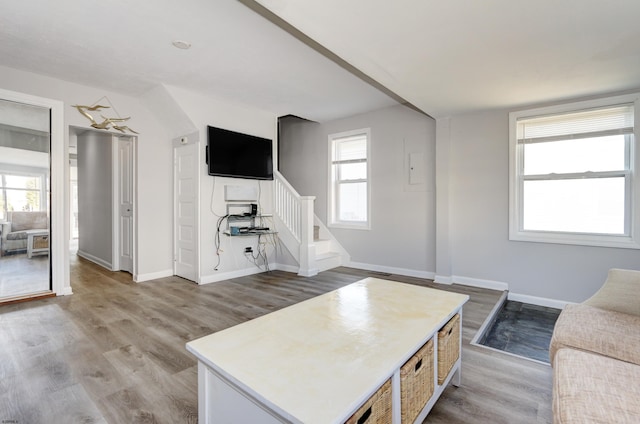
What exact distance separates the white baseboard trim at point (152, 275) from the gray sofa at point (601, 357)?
4715 mm

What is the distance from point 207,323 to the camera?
2.93 m

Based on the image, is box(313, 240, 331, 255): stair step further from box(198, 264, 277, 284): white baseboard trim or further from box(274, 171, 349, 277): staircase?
→ box(198, 264, 277, 284): white baseboard trim

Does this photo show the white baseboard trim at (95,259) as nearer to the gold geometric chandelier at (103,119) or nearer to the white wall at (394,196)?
the gold geometric chandelier at (103,119)

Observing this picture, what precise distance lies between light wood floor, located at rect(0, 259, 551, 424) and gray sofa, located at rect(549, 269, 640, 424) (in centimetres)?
44

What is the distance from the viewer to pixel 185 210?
4.59m

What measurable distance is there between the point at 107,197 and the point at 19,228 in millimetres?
1847

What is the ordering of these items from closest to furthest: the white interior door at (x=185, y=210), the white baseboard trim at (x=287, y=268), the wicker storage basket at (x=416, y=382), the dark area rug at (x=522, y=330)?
1. the wicker storage basket at (x=416, y=382)
2. the dark area rug at (x=522, y=330)
3. the white interior door at (x=185, y=210)
4. the white baseboard trim at (x=287, y=268)

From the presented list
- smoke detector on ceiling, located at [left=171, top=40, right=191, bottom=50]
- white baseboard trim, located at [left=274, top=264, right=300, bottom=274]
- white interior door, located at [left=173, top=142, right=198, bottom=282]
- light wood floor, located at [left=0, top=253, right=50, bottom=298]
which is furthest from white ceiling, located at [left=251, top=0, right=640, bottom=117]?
light wood floor, located at [left=0, top=253, right=50, bottom=298]

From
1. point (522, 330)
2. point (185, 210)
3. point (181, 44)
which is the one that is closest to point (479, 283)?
point (522, 330)

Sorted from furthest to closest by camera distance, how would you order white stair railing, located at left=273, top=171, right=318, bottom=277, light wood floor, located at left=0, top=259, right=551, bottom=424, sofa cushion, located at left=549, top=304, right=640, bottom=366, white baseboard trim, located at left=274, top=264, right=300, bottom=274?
white baseboard trim, located at left=274, top=264, right=300, bottom=274, white stair railing, located at left=273, top=171, right=318, bottom=277, light wood floor, located at left=0, top=259, right=551, bottom=424, sofa cushion, located at left=549, top=304, right=640, bottom=366

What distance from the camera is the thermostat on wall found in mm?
4633

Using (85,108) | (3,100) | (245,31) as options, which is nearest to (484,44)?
(245,31)

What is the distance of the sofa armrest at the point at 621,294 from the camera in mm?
1959

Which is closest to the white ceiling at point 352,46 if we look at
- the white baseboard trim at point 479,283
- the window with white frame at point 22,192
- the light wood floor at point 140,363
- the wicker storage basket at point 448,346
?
the window with white frame at point 22,192
